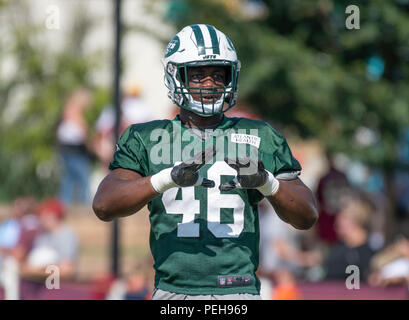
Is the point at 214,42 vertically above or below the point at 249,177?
above

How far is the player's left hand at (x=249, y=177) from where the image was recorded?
311 cm

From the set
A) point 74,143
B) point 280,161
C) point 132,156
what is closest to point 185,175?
point 132,156

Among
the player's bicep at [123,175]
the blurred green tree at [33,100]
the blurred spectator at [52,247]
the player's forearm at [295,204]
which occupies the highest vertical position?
the blurred green tree at [33,100]

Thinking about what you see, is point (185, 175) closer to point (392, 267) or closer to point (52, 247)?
point (392, 267)

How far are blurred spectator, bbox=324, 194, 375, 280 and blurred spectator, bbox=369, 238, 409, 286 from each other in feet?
0.44

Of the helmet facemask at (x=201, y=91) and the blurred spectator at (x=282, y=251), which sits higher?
the blurred spectator at (x=282, y=251)

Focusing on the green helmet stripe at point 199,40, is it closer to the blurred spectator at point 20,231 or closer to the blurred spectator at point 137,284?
the blurred spectator at point 137,284

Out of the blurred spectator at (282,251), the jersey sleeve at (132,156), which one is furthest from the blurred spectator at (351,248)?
the jersey sleeve at (132,156)

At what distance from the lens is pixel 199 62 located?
3521 millimetres

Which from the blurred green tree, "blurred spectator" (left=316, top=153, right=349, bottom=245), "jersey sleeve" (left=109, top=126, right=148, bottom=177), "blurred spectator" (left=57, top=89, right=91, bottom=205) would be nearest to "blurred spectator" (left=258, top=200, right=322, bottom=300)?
"blurred spectator" (left=316, top=153, right=349, bottom=245)

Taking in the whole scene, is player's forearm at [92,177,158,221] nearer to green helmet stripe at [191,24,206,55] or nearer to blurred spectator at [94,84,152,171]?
green helmet stripe at [191,24,206,55]

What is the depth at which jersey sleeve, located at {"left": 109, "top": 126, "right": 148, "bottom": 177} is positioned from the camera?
350 cm

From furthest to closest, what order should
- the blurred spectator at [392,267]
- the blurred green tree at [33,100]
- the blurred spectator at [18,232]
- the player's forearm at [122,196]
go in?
1. the blurred green tree at [33,100]
2. the blurred spectator at [18,232]
3. the blurred spectator at [392,267]
4. the player's forearm at [122,196]

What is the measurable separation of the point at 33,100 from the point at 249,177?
11147 millimetres
